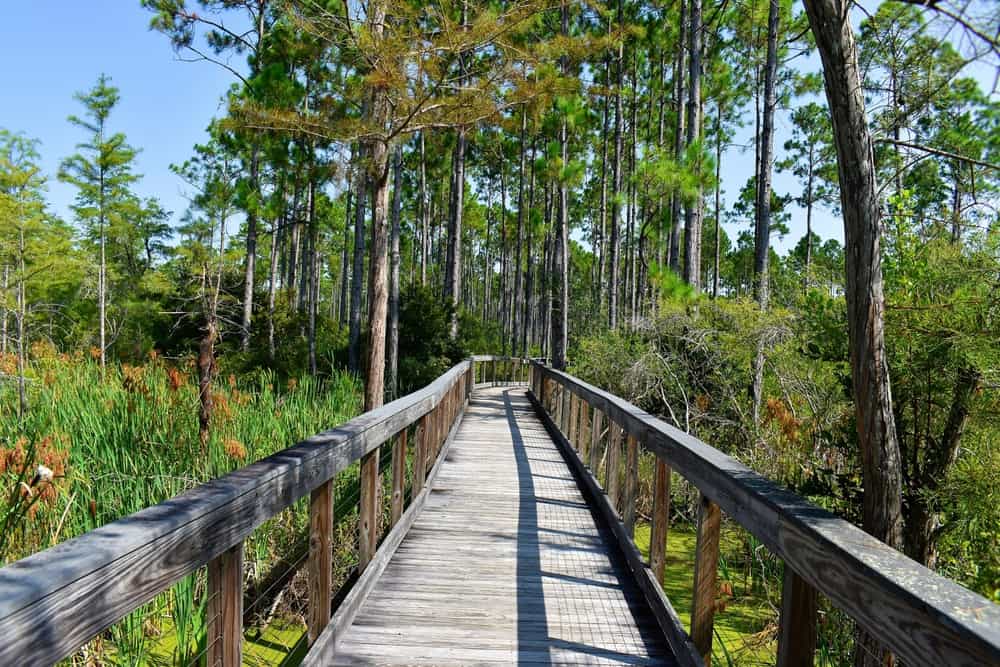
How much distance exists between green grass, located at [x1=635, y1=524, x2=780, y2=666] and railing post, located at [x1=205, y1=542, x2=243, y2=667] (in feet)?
8.65

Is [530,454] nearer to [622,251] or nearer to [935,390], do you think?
[935,390]

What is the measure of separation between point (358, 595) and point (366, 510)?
41cm

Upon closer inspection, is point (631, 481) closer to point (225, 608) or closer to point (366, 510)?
point (366, 510)

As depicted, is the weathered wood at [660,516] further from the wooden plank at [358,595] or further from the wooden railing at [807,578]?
the wooden plank at [358,595]

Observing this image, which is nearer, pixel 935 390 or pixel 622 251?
pixel 935 390

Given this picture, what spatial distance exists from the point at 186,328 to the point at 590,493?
19319mm

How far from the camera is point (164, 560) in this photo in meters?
1.34

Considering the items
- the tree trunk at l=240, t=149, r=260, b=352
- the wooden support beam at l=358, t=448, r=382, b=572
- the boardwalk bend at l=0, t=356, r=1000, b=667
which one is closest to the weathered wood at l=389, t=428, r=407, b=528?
the boardwalk bend at l=0, t=356, r=1000, b=667

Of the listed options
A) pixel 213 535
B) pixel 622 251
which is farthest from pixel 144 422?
pixel 622 251

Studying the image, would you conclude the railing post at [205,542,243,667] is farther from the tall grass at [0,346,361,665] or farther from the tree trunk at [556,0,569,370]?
the tree trunk at [556,0,569,370]

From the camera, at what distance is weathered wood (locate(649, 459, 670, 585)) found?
3064 millimetres

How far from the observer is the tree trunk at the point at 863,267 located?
2764mm

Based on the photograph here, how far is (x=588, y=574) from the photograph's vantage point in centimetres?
374

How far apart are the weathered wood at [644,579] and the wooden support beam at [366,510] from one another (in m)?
1.30
